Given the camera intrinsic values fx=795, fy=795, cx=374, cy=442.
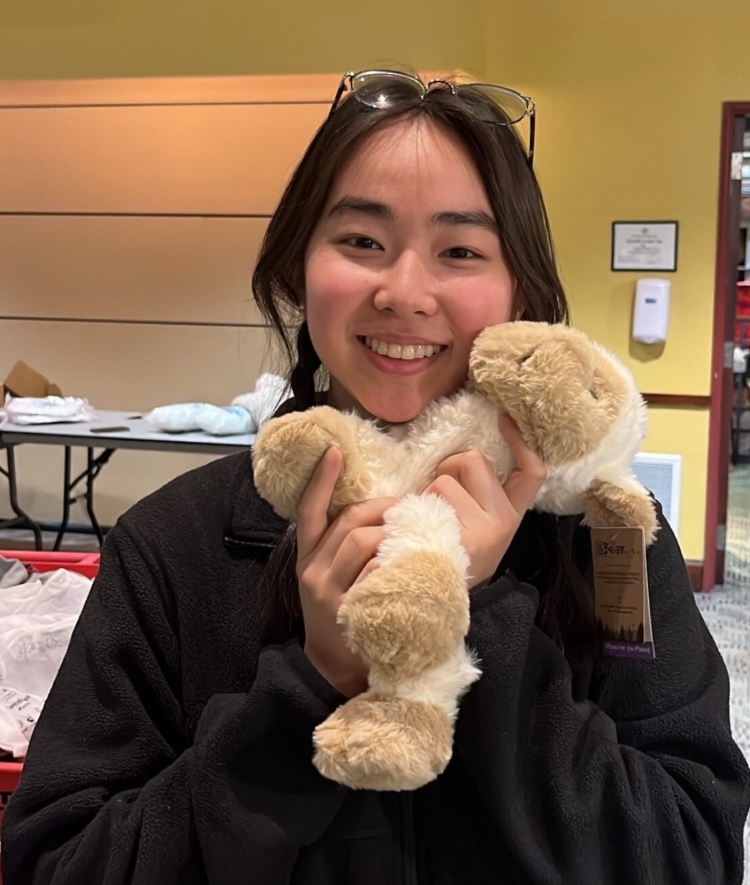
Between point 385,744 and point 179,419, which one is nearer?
point 385,744

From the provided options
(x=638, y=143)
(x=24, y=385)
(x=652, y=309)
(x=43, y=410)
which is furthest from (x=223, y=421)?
(x=638, y=143)

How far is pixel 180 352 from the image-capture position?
469 cm

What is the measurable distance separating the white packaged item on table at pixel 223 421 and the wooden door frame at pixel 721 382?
7.40 ft

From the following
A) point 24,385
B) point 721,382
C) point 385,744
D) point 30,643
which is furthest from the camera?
point 24,385

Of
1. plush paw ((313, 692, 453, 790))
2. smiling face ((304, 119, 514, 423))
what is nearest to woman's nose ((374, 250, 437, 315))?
smiling face ((304, 119, 514, 423))

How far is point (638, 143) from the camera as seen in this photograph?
3.77 metres

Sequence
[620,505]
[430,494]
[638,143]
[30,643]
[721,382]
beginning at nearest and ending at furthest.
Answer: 1. [430,494]
2. [620,505]
3. [30,643]
4. [638,143]
5. [721,382]

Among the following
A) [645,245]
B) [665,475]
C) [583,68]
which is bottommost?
[665,475]

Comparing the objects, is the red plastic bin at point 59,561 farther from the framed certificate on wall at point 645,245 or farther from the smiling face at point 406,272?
the framed certificate on wall at point 645,245

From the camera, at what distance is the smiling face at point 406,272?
76cm

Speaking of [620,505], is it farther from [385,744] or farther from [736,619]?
[736,619]

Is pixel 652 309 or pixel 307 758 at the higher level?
pixel 652 309

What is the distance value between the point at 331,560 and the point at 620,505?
0.28 meters

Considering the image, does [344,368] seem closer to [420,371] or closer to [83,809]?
[420,371]
